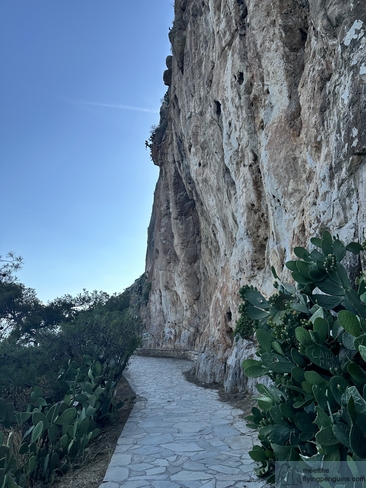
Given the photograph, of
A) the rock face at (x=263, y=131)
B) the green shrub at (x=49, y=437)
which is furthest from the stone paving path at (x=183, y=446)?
the rock face at (x=263, y=131)

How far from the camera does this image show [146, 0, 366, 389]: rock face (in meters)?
4.57

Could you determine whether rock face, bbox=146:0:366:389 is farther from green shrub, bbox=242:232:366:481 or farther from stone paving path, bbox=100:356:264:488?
stone paving path, bbox=100:356:264:488

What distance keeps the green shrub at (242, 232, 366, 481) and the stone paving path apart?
0.53m

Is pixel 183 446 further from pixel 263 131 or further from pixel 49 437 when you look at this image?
pixel 263 131

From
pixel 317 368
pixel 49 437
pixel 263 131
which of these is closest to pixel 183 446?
pixel 49 437

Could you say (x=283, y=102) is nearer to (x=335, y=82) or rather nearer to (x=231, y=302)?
(x=335, y=82)

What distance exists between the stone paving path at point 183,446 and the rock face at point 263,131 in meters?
1.70

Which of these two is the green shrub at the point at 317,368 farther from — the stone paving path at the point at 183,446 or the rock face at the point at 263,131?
the rock face at the point at 263,131

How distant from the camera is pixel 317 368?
9.90 ft

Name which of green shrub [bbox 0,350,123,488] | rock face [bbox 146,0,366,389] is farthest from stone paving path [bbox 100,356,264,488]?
rock face [bbox 146,0,366,389]

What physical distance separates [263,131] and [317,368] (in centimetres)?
586

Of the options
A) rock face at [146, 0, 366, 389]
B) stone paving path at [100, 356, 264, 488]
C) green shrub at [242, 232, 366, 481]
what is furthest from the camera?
rock face at [146, 0, 366, 389]

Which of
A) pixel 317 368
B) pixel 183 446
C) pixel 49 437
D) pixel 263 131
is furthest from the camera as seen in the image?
pixel 263 131

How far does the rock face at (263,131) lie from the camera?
15.0 ft
